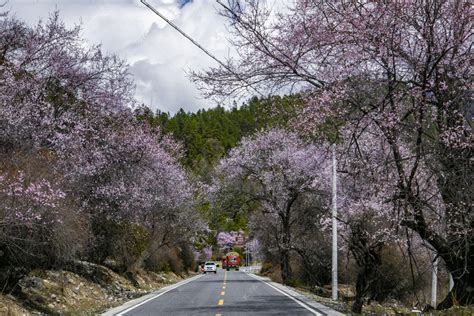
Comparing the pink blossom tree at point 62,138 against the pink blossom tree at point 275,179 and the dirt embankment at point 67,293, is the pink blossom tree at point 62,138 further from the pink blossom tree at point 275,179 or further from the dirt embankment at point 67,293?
the pink blossom tree at point 275,179

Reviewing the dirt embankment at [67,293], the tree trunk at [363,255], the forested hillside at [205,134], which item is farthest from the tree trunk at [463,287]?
the forested hillside at [205,134]

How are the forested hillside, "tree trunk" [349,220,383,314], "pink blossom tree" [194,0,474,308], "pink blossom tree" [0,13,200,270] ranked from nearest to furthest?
"pink blossom tree" [194,0,474,308], "pink blossom tree" [0,13,200,270], "tree trunk" [349,220,383,314], the forested hillside

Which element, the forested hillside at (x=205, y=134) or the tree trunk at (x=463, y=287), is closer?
the tree trunk at (x=463, y=287)

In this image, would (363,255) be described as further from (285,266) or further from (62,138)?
(285,266)

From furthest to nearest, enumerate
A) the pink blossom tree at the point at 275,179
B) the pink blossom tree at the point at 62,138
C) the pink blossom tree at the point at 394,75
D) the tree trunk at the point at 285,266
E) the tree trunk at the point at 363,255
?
the tree trunk at the point at 285,266, the pink blossom tree at the point at 275,179, the tree trunk at the point at 363,255, the pink blossom tree at the point at 62,138, the pink blossom tree at the point at 394,75

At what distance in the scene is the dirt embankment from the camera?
50.9ft

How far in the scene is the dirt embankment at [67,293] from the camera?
15523 millimetres

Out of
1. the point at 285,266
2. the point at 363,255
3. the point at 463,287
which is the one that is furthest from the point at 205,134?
the point at 463,287

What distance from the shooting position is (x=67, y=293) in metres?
19.2

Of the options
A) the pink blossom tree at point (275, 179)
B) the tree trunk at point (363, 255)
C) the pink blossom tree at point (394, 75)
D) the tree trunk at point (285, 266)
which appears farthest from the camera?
the tree trunk at point (285, 266)

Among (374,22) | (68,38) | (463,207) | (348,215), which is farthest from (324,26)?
(348,215)

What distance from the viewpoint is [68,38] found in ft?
68.9

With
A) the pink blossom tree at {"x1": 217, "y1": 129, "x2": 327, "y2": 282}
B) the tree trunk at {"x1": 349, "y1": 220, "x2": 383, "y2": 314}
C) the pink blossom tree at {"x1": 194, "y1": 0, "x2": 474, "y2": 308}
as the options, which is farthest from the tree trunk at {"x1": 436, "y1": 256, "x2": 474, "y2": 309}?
the pink blossom tree at {"x1": 217, "y1": 129, "x2": 327, "y2": 282}

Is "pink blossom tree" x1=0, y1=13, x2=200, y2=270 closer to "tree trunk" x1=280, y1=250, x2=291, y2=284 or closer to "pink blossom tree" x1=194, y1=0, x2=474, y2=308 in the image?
"pink blossom tree" x1=194, y1=0, x2=474, y2=308
